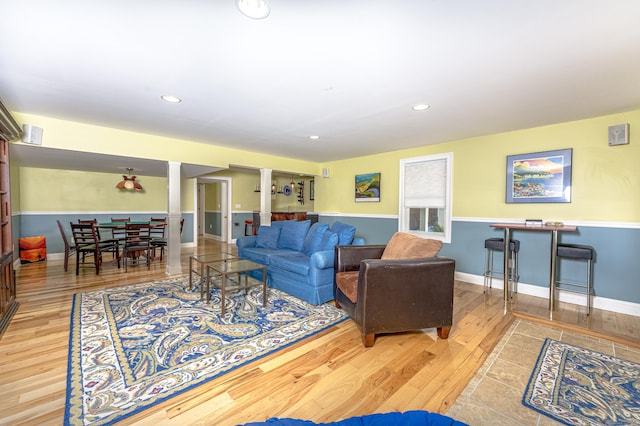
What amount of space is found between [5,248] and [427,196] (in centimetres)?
572

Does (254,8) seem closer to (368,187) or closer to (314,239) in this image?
(314,239)

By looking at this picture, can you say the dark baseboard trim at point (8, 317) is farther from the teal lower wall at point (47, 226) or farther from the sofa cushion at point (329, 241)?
the teal lower wall at point (47, 226)

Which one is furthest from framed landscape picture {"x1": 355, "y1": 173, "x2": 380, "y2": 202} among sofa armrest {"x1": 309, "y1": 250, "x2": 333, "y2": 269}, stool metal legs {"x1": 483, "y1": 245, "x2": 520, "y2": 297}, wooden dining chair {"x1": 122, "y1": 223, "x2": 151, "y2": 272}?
wooden dining chair {"x1": 122, "y1": 223, "x2": 151, "y2": 272}

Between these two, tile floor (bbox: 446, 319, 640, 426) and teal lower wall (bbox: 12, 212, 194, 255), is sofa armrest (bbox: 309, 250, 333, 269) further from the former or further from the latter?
teal lower wall (bbox: 12, 212, 194, 255)

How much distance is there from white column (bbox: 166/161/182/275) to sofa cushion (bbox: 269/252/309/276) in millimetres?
2021

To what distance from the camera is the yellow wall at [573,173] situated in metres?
3.16

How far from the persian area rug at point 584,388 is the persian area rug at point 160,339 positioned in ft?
5.44

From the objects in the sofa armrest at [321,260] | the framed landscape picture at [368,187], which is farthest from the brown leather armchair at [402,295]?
the framed landscape picture at [368,187]

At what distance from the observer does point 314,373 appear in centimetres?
195

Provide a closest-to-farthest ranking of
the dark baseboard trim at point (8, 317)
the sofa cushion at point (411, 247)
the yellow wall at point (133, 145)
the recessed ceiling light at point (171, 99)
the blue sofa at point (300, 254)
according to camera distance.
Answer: the dark baseboard trim at point (8, 317) → the sofa cushion at point (411, 247) → the recessed ceiling light at point (171, 99) → the blue sofa at point (300, 254) → the yellow wall at point (133, 145)

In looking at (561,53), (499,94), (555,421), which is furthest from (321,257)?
(561,53)

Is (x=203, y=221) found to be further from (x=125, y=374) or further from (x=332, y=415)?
(x=332, y=415)

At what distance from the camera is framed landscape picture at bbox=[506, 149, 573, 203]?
3.52 metres

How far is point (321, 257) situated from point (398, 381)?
154 centimetres
